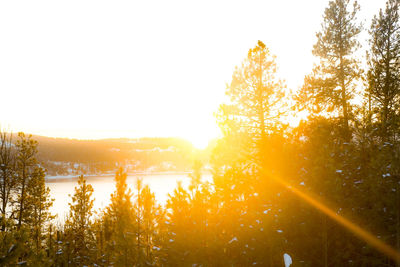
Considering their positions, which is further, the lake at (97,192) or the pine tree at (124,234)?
the lake at (97,192)

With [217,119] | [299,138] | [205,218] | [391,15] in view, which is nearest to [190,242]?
[205,218]

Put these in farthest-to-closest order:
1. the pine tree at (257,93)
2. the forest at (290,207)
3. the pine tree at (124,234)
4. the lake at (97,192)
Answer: the lake at (97,192) < the pine tree at (257,93) < the pine tree at (124,234) < the forest at (290,207)

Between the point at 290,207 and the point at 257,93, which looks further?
the point at 257,93

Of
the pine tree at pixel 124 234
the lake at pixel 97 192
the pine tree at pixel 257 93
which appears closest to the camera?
the pine tree at pixel 124 234

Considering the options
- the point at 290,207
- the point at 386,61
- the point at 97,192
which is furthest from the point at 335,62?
the point at 97,192

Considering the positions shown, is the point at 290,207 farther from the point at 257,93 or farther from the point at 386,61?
the point at 386,61

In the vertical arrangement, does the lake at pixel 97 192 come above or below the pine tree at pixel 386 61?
below

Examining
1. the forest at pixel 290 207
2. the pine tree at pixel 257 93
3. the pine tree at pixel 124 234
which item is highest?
the pine tree at pixel 257 93

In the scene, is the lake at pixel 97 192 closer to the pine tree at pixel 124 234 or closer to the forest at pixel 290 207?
the pine tree at pixel 124 234

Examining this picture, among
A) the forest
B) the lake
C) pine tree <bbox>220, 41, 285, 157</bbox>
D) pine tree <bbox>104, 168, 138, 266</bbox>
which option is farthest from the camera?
the lake

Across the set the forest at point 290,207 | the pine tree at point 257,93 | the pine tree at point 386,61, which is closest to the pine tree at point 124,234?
the forest at point 290,207

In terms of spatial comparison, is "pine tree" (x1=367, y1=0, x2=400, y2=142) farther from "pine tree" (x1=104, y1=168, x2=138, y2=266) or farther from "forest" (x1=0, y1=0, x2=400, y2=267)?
"pine tree" (x1=104, y1=168, x2=138, y2=266)

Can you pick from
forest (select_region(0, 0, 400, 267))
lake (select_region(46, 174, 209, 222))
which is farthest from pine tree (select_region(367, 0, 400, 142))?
lake (select_region(46, 174, 209, 222))

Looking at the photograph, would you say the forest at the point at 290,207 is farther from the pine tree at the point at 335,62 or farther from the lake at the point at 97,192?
the lake at the point at 97,192
